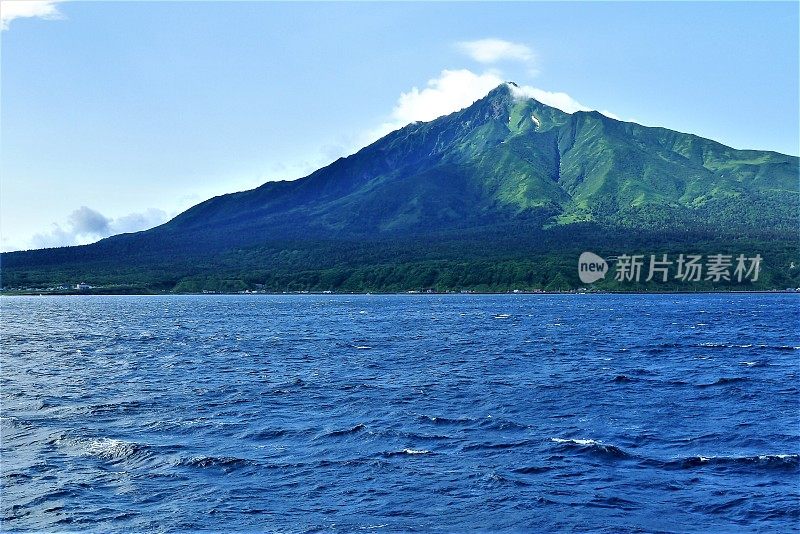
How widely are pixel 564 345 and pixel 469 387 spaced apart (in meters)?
36.6

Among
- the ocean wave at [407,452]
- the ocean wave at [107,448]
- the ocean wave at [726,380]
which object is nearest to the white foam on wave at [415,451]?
the ocean wave at [407,452]

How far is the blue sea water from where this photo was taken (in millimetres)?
27141

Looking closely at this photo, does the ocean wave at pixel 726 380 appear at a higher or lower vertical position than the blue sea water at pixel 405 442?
higher

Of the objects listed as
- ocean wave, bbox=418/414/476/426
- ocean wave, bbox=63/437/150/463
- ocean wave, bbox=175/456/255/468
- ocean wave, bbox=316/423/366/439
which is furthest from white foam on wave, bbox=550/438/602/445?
ocean wave, bbox=63/437/150/463

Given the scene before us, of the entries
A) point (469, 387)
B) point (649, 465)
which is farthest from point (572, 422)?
point (469, 387)

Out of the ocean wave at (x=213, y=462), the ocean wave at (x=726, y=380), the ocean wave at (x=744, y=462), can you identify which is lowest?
the ocean wave at (x=213, y=462)

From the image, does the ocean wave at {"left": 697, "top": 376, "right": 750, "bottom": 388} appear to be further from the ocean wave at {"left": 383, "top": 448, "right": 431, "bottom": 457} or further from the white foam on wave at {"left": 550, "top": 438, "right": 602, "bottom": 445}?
the ocean wave at {"left": 383, "top": 448, "right": 431, "bottom": 457}

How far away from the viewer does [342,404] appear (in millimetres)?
48625

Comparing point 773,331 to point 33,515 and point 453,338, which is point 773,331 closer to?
point 453,338

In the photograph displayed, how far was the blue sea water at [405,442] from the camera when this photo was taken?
27141mm

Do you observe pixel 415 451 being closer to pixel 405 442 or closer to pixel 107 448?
pixel 405 442

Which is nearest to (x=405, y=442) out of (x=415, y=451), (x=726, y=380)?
(x=415, y=451)

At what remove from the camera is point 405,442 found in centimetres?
3759

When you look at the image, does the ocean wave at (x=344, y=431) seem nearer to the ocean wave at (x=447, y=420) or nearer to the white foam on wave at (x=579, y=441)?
the ocean wave at (x=447, y=420)
